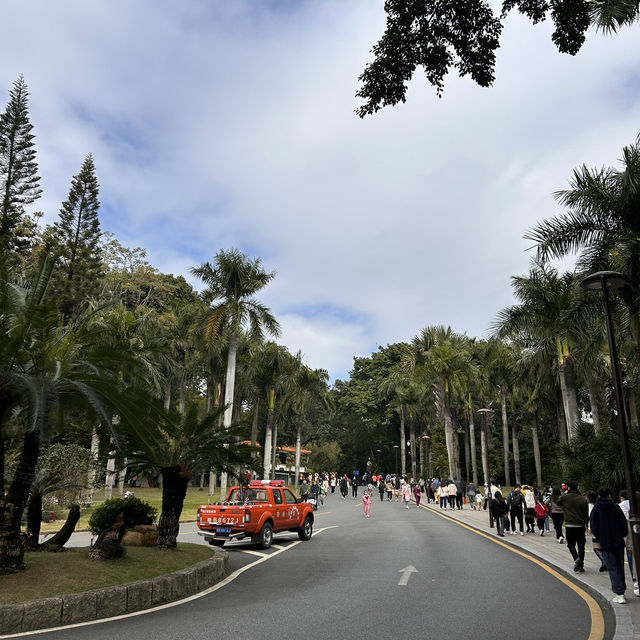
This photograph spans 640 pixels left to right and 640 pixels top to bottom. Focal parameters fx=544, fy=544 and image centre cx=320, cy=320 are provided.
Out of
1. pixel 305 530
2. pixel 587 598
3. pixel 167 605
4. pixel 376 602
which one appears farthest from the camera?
pixel 305 530

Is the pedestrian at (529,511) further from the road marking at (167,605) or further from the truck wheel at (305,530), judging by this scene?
the road marking at (167,605)

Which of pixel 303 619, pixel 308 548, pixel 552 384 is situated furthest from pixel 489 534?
pixel 552 384

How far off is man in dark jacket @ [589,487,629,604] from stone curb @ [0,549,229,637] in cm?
644

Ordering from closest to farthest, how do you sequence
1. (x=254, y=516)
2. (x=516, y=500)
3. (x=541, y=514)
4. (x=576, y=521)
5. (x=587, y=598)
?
(x=587, y=598) → (x=576, y=521) → (x=254, y=516) → (x=541, y=514) → (x=516, y=500)

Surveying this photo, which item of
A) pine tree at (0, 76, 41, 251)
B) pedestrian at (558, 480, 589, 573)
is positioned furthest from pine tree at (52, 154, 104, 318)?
pedestrian at (558, 480, 589, 573)

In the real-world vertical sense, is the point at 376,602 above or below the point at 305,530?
below

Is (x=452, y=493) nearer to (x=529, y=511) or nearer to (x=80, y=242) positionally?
(x=529, y=511)

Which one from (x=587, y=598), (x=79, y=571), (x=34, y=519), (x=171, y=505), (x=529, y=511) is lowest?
(x=587, y=598)

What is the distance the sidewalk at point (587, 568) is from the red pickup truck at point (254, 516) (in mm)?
6402

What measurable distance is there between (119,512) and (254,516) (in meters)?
3.91

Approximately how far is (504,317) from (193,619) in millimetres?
21288

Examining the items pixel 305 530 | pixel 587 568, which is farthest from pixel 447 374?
pixel 587 568

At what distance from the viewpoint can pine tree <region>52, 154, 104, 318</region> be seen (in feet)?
125

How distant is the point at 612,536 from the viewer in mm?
8414
